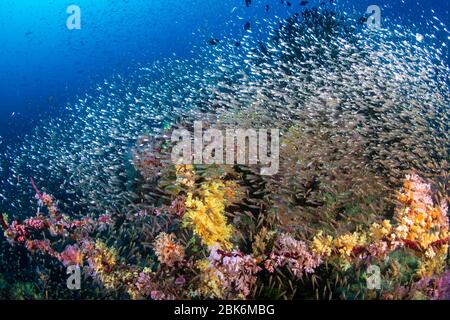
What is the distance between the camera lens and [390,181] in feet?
17.5

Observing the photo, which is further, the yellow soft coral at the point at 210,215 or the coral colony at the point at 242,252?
the yellow soft coral at the point at 210,215

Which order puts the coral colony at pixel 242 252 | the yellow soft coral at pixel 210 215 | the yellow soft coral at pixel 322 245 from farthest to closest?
1. the yellow soft coral at pixel 210 215
2. the yellow soft coral at pixel 322 245
3. the coral colony at pixel 242 252

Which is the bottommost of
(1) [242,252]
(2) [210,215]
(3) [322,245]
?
(1) [242,252]

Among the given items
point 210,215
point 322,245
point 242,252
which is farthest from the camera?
point 210,215

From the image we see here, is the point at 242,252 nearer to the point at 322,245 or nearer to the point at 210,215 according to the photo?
the point at 210,215

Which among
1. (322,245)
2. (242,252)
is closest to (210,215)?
(242,252)

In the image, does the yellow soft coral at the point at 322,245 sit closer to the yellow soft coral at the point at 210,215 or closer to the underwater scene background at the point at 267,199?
the underwater scene background at the point at 267,199

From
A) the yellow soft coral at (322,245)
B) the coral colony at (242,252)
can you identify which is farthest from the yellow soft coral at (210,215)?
the yellow soft coral at (322,245)

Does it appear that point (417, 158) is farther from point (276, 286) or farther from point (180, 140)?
point (180, 140)

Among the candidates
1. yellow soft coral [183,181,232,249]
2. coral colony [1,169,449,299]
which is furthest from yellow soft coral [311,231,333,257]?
yellow soft coral [183,181,232,249]

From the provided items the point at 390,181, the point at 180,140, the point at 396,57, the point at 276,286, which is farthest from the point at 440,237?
the point at 180,140

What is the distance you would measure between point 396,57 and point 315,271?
13.0 ft

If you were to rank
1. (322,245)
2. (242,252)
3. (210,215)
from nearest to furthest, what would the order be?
1. (322,245)
2. (242,252)
3. (210,215)

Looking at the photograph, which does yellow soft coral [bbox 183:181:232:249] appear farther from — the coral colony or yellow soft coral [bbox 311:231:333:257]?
yellow soft coral [bbox 311:231:333:257]
